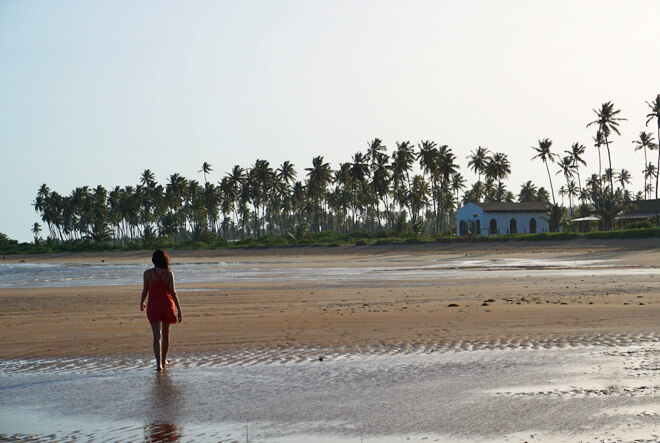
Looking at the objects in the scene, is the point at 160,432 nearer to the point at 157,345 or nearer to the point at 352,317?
the point at 157,345

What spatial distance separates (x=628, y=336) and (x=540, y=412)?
4.66m

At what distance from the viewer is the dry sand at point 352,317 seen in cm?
1076

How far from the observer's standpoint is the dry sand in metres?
10.8

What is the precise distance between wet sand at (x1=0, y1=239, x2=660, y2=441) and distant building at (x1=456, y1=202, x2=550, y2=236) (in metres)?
66.2

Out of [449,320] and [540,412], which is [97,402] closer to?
[540,412]

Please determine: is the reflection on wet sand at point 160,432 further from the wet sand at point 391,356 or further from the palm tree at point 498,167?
the palm tree at point 498,167

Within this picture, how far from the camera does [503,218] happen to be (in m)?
84.8

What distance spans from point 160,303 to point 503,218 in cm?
7903

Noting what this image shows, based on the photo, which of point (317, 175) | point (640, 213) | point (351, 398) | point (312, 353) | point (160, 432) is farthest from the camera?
point (317, 175)

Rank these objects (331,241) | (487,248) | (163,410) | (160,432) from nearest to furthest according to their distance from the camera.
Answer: (160,432) < (163,410) < (487,248) < (331,241)

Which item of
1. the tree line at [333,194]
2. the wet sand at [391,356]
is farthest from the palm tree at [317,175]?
the wet sand at [391,356]

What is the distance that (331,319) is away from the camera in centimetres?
1363

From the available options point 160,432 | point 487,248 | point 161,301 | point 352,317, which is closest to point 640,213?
point 487,248

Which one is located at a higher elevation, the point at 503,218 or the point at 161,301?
the point at 503,218
